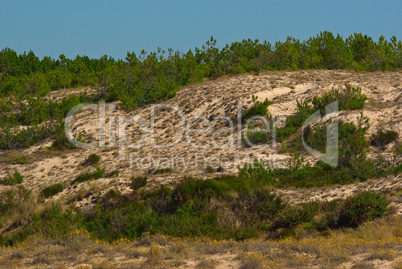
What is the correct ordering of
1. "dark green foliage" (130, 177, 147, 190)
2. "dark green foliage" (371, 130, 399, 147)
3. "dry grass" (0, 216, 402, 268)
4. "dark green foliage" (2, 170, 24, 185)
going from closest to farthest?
"dry grass" (0, 216, 402, 268) < "dark green foliage" (130, 177, 147, 190) < "dark green foliage" (371, 130, 399, 147) < "dark green foliage" (2, 170, 24, 185)

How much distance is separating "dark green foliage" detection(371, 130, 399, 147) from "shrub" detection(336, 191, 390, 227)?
7.26 meters

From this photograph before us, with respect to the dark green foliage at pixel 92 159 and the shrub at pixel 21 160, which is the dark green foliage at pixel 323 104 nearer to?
the dark green foliage at pixel 92 159

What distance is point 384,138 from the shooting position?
790 inches

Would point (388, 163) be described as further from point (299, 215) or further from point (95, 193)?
point (95, 193)

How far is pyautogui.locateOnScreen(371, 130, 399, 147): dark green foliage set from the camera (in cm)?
1997

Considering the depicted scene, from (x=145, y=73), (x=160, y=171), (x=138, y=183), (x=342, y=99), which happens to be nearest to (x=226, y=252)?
(x=138, y=183)

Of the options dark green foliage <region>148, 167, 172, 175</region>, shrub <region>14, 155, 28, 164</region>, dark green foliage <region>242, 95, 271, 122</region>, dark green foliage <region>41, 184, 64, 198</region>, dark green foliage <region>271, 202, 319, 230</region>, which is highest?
dark green foliage <region>242, 95, 271, 122</region>

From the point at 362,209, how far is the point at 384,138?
8010 millimetres

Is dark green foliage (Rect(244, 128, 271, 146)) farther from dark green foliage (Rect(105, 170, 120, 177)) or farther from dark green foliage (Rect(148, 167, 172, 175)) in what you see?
dark green foliage (Rect(105, 170, 120, 177))

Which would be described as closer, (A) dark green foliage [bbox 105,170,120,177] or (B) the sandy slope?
(B) the sandy slope

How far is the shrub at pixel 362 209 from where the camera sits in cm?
1305

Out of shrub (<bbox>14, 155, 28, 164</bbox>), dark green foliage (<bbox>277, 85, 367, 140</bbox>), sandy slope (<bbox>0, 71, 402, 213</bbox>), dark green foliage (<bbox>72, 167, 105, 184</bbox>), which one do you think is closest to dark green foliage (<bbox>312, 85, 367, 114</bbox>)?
dark green foliage (<bbox>277, 85, 367, 140</bbox>)

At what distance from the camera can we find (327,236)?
12.5 metres

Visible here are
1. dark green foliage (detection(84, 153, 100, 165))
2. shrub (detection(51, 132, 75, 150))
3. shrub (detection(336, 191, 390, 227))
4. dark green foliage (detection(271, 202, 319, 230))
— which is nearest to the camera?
shrub (detection(336, 191, 390, 227))
